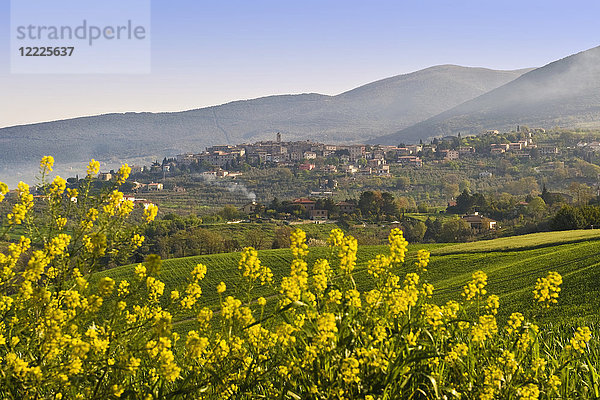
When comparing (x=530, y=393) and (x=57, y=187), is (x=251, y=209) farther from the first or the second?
(x=530, y=393)

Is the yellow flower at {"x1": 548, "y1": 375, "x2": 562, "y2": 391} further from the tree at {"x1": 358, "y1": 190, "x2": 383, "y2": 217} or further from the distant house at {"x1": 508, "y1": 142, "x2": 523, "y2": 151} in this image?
the distant house at {"x1": 508, "y1": 142, "x2": 523, "y2": 151}

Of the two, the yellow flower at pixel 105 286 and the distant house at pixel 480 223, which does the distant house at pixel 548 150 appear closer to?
the distant house at pixel 480 223

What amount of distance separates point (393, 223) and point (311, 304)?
73.0m

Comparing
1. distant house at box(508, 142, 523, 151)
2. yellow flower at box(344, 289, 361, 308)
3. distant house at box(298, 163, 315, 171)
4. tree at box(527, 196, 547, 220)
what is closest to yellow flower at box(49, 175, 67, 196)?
yellow flower at box(344, 289, 361, 308)

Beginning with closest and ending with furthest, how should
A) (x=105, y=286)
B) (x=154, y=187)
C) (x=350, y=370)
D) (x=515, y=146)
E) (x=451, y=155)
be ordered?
(x=105, y=286) < (x=350, y=370) < (x=154, y=187) < (x=515, y=146) < (x=451, y=155)

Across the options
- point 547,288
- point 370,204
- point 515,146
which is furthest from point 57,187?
point 515,146

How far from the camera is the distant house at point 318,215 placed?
83.7 metres

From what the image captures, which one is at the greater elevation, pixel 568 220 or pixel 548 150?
pixel 548 150

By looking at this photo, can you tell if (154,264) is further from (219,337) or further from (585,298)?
(585,298)

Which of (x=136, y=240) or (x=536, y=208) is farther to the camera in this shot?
(x=536, y=208)

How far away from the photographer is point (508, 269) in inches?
955

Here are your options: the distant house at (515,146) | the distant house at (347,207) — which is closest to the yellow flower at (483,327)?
the distant house at (347,207)

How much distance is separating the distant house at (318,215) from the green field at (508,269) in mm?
37539

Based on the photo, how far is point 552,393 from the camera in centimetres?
353
